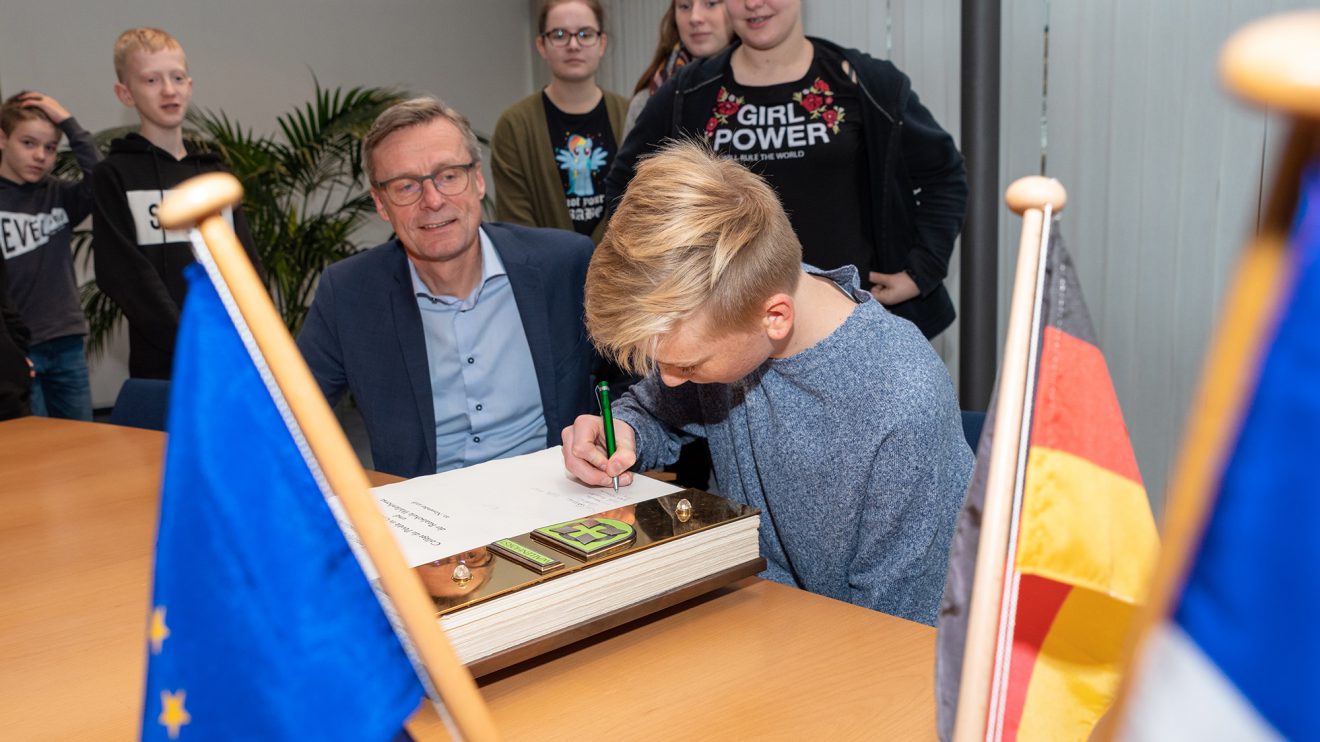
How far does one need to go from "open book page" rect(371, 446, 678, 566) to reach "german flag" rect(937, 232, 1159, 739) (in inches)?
27.8

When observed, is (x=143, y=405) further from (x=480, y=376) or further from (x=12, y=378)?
(x=480, y=376)

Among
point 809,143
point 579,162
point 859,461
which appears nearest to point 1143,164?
point 809,143

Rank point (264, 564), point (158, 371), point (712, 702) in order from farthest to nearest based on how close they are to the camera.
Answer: point (158, 371) → point (712, 702) → point (264, 564)

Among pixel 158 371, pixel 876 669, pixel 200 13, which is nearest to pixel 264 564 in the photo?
pixel 876 669

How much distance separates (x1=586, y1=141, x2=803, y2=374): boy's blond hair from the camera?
131 centimetres

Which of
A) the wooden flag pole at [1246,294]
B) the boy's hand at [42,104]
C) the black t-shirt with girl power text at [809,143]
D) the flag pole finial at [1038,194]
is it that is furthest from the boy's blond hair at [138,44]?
the wooden flag pole at [1246,294]

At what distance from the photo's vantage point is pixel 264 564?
0.65m

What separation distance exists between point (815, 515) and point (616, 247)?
0.51 meters

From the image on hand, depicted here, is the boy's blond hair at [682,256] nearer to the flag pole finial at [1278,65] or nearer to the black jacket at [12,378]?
the flag pole finial at [1278,65]

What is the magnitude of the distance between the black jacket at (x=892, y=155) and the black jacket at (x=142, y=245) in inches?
62.7

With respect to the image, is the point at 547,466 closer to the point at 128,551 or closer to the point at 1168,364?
the point at 128,551

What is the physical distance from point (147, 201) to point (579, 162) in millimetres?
1482

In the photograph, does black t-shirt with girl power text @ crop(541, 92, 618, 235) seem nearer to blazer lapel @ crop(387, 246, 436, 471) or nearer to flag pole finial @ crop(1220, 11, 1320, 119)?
blazer lapel @ crop(387, 246, 436, 471)

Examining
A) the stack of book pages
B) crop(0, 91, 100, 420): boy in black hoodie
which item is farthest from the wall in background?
crop(0, 91, 100, 420): boy in black hoodie
